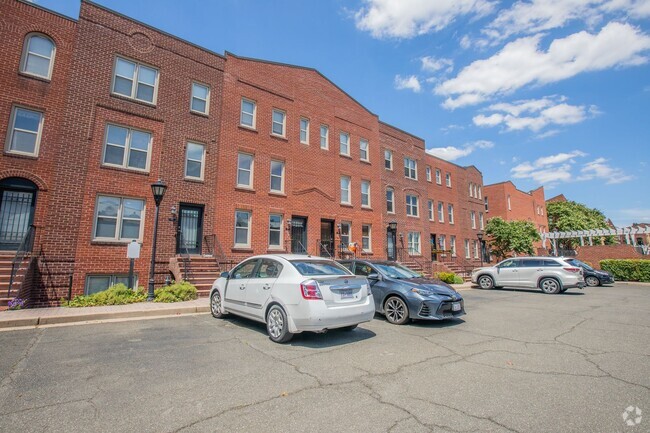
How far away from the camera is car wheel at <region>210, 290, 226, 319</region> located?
26.7ft

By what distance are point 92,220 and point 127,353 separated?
28.8 ft

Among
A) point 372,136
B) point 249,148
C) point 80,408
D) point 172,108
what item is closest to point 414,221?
point 372,136

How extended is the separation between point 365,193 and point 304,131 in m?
5.99

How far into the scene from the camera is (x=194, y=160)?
14.8 metres

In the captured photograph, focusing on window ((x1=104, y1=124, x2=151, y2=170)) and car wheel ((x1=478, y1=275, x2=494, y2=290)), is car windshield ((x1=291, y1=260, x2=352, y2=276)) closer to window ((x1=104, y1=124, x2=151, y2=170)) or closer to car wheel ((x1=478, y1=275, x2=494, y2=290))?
window ((x1=104, y1=124, x2=151, y2=170))

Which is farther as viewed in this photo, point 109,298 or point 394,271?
point 109,298

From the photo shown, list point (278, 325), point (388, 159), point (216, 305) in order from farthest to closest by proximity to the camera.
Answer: point (388, 159), point (216, 305), point (278, 325)

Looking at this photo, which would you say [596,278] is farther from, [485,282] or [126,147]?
[126,147]

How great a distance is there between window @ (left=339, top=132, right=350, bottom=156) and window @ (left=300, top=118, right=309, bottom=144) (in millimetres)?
2702

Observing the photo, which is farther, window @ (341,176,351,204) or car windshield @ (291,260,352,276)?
window @ (341,176,351,204)

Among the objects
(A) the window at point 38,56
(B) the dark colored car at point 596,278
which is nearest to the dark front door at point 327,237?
(A) the window at point 38,56

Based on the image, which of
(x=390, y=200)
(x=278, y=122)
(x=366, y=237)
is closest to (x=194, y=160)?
(x=278, y=122)

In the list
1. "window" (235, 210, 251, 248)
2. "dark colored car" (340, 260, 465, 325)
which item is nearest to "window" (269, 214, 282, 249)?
"window" (235, 210, 251, 248)

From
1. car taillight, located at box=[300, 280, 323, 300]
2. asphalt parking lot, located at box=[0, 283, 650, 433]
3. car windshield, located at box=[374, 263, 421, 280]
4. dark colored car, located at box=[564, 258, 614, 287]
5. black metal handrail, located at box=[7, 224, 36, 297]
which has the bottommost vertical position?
asphalt parking lot, located at box=[0, 283, 650, 433]
